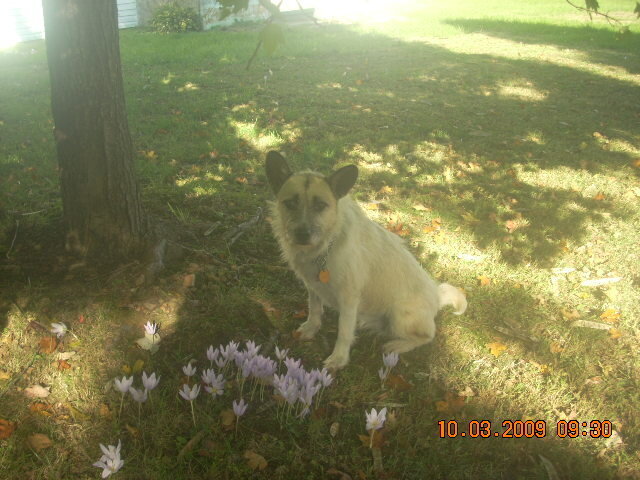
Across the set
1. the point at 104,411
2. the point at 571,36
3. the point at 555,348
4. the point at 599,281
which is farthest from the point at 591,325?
the point at 571,36

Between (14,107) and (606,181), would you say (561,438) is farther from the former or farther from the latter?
(14,107)

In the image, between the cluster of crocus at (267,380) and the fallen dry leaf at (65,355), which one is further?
the fallen dry leaf at (65,355)

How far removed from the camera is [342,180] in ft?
11.4

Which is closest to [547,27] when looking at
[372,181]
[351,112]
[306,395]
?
[351,112]

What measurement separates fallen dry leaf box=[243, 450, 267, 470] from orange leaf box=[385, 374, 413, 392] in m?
1.23

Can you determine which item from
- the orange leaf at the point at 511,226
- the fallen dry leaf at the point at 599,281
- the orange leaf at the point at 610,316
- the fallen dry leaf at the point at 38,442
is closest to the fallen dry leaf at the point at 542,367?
the orange leaf at the point at 610,316

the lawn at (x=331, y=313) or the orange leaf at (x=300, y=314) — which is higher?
the lawn at (x=331, y=313)

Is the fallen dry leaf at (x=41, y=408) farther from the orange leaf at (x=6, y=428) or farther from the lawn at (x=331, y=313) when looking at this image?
the orange leaf at (x=6, y=428)

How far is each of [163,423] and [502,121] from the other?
29.4ft

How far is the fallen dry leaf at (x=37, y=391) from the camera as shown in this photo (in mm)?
3102

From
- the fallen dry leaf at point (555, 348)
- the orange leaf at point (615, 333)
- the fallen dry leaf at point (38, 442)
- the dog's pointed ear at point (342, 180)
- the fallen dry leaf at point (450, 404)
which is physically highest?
the dog's pointed ear at point (342, 180)

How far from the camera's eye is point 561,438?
3.15 metres

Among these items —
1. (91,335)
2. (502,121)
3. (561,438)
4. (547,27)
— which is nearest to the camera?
(561,438)

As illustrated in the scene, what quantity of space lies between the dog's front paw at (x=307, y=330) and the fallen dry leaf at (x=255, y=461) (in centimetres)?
130
